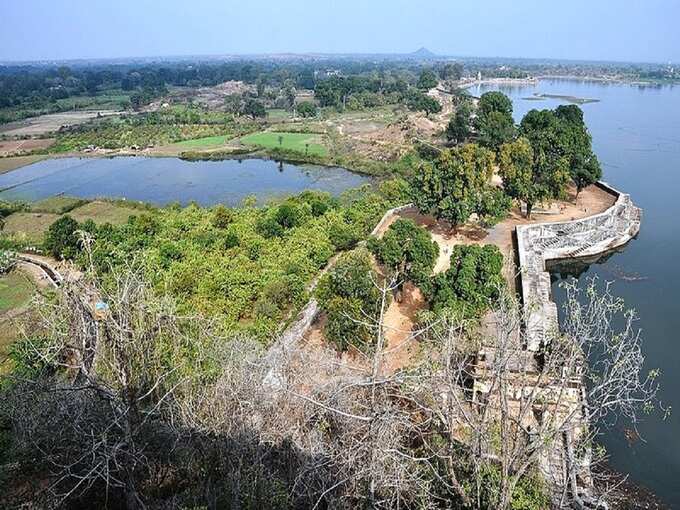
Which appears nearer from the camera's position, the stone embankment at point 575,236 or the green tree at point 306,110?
the stone embankment at point 575,236

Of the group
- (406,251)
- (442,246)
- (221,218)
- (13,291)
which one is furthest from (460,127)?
(13,291)

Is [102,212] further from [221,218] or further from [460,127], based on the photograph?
[460,127]

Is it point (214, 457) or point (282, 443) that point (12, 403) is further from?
point (282, 443)

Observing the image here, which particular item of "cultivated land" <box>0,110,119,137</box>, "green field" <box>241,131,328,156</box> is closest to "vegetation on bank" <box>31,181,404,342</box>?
"green field" <box>241,131,328,156</box>

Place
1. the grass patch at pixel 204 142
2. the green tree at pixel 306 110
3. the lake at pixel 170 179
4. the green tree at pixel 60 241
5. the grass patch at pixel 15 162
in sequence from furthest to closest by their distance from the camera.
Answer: the green tree at pixel 306 110 < the grass patch at pixel 204 142 < the grass patch at pixel 15 162 < the lake at pixel 170 179 < the green tree at pixel 60 241

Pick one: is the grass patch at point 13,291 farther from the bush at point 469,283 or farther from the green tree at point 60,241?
the bush at point 469,283

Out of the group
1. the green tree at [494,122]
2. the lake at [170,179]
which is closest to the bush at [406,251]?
the green tree at [494,122]

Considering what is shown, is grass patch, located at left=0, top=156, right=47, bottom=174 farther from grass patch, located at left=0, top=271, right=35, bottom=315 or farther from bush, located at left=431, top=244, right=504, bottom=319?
bush, located at left=431, top=244, right=504, bottom=319
